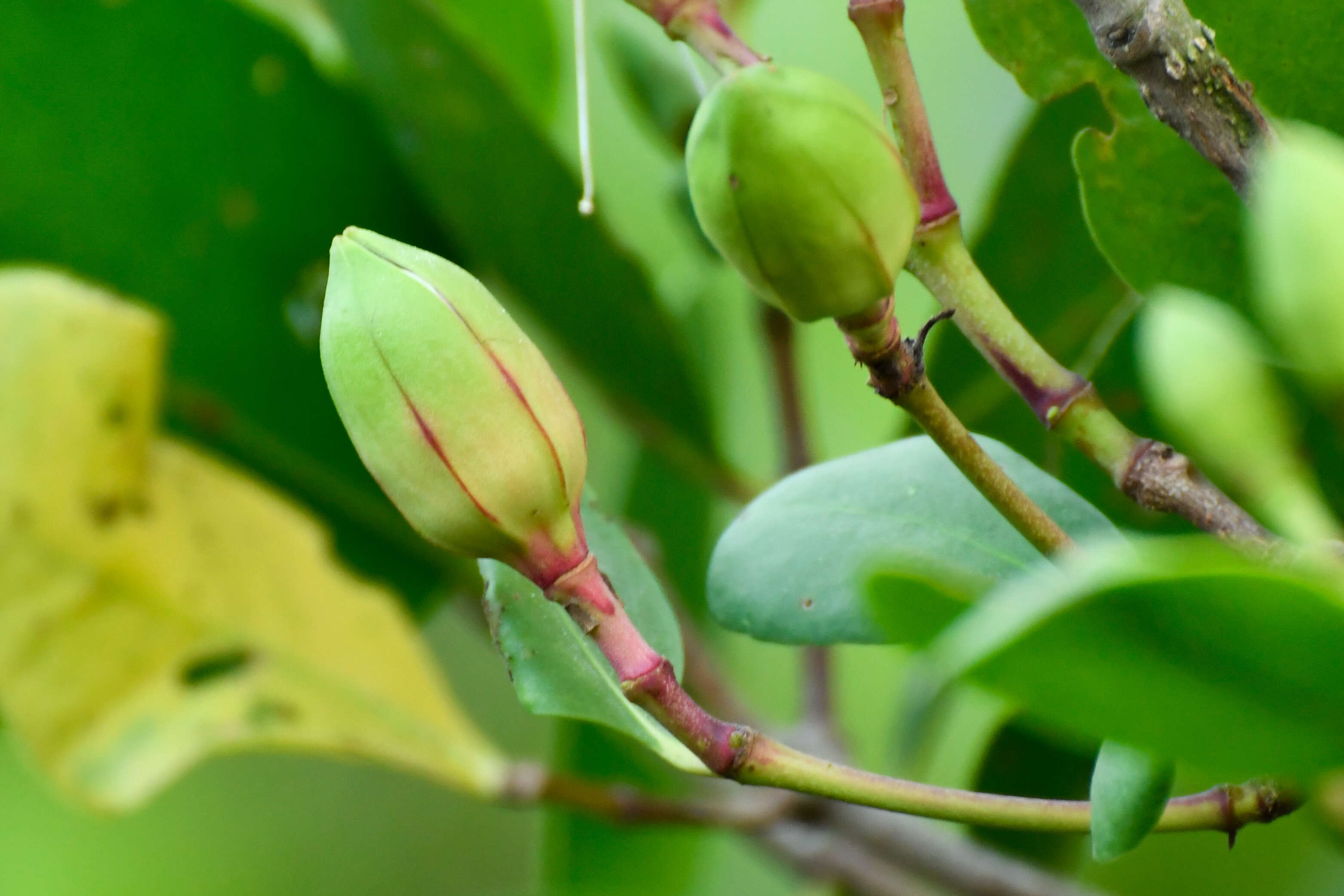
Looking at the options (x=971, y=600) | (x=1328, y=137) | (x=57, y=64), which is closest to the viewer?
(x=971, y=600)

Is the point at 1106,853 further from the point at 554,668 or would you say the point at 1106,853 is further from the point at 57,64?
the point at 57,64

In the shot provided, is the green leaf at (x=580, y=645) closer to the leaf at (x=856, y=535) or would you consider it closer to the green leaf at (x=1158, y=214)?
the leaf at (x=856, y=535)

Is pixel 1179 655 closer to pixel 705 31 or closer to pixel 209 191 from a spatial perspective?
pixel 705 31

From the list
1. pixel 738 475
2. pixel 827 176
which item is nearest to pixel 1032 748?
pixel 738 475

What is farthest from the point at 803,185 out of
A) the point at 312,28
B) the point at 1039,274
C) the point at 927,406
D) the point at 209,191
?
the point at 312,28

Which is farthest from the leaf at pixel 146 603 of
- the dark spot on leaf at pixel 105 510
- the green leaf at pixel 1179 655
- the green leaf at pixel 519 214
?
the green leaf at pixel 1179 655

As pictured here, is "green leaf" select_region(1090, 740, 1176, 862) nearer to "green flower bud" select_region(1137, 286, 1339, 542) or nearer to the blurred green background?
"green flower bud" select_region(1137, 286, 1339, 542)

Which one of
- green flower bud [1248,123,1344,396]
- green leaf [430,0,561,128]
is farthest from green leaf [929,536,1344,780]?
green leaf [430,0,561,128]
